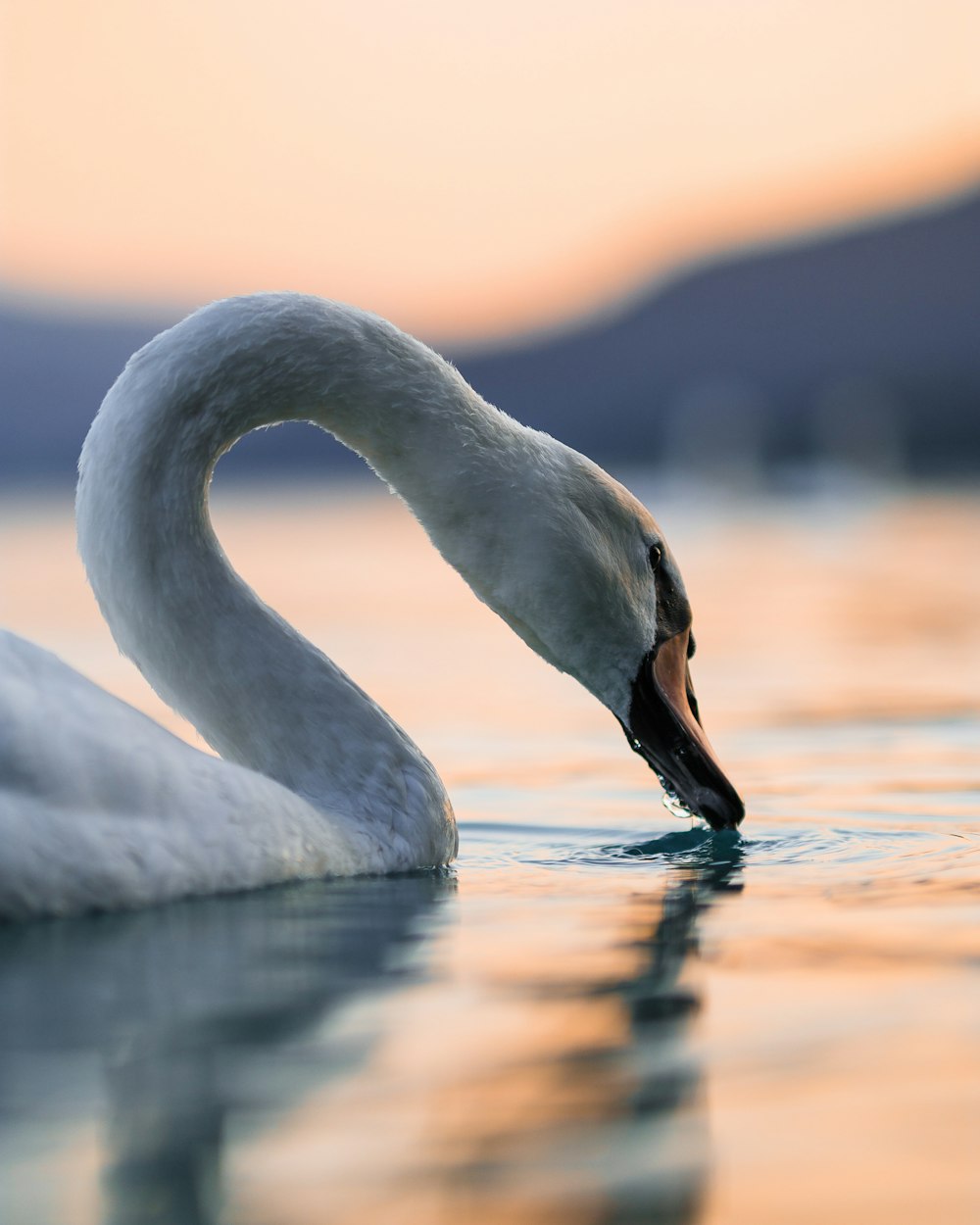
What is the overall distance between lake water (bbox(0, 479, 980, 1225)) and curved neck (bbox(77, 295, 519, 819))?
0.44 m

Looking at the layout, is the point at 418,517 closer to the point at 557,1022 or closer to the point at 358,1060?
the point at 557,1022

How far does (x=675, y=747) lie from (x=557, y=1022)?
6.31 ft

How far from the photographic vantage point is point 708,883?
4.86 m

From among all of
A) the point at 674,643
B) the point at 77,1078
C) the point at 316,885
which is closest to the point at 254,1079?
the point at 77,1078

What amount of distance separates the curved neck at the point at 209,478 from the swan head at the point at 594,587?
5.5 inches

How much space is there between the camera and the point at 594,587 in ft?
17.0

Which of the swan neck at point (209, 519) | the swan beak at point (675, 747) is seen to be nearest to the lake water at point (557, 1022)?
the swan beak at point (675, 747)

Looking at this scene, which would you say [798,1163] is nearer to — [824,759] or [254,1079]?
[254,1079]

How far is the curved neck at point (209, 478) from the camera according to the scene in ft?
16.6

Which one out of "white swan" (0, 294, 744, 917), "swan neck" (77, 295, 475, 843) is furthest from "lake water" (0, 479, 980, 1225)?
"swan neck" (77, 295, 475, 843)

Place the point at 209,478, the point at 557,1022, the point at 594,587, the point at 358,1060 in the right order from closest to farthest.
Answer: the point at 358,1060, the point at 557,1022, the point at 594,587, the point at 209,478

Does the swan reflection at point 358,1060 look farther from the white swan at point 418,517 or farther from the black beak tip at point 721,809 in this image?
the black beak tip at point 721,809

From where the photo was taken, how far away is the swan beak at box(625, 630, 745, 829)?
210 inches

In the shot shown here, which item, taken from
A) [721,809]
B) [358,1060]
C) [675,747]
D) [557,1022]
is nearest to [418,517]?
[675,747]
